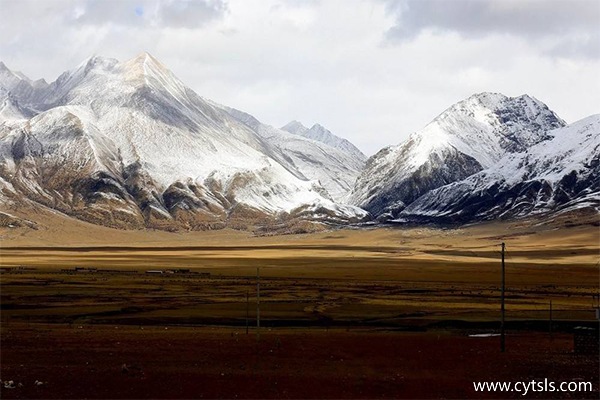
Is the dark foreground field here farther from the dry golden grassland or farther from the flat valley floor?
the dry golden grassland

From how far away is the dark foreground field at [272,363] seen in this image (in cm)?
3925

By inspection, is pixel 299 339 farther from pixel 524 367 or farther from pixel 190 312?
pixel 190 312

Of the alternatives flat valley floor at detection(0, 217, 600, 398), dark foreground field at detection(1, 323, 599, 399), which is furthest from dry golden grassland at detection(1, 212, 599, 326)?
dark foreground field at detection(1, 323, 599, 399)

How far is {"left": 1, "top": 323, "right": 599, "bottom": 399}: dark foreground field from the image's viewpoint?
39.2 metres

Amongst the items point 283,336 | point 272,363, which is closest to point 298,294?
point 283,336

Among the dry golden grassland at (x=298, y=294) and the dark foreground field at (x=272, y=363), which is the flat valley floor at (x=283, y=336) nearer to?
the dark foreground field at (x=272, y=363)

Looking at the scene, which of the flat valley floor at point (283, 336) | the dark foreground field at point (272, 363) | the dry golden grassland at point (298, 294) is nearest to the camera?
the dark foreground field at point (272, 363)

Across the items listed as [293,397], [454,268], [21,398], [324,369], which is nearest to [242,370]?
[324,369]

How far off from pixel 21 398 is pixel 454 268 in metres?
141

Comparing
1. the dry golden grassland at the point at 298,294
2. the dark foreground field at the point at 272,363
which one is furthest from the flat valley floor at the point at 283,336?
the dry golden grassland at the point at 298,294

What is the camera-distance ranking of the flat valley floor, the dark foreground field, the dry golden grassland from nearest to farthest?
1. the dark foreground field
2. the flat valley floor
3. the dry golden grassland

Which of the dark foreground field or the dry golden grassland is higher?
the dark foreground field

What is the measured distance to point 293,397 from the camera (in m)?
37.9

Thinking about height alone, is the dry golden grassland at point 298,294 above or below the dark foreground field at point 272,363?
below
